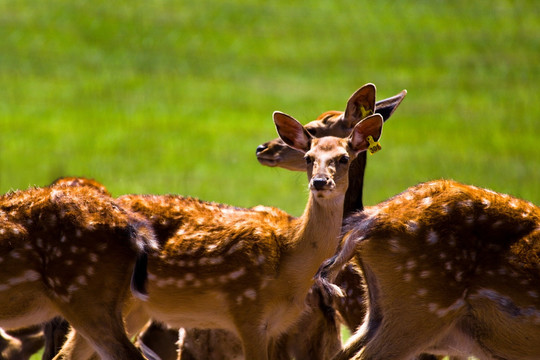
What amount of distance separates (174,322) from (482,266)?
1.95 meters

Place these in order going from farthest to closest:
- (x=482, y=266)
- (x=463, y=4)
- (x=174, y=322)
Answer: (x=463, y=4) → (x=174, y=322) → (x=482, y=266)

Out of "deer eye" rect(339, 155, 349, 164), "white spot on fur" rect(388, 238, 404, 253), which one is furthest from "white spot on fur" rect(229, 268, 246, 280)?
"white spot on fur" rect(388, 238, 404, 253)

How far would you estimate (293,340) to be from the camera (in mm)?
7750

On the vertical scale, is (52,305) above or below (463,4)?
below

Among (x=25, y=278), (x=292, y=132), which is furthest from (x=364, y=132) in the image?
(x=25, y=278)

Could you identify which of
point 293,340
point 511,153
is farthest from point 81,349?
point 511,153

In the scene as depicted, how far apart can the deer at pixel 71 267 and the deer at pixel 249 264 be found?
0.30m

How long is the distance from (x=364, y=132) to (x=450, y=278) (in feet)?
4.12

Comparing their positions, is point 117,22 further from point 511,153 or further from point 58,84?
point 511,153

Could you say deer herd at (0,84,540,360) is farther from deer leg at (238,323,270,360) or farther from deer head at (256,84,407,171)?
deer head at (256,84,407,171)

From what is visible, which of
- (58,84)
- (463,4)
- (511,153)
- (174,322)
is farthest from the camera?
(463,4)

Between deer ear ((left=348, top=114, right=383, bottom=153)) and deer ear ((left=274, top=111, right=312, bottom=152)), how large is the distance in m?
0.34

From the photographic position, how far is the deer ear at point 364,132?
7.40 meters

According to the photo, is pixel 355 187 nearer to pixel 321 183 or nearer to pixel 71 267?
pixel 321 183
